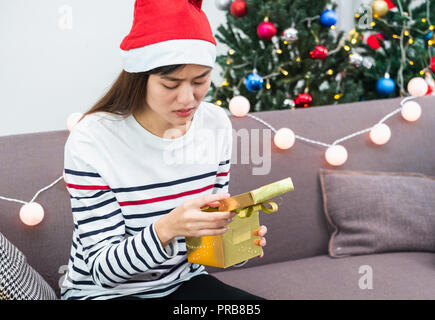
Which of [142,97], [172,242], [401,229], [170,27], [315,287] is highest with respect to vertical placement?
[170,27]

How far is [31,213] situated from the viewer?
1.27 m

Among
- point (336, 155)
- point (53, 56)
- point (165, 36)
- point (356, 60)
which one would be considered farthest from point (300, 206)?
point (53, 56)

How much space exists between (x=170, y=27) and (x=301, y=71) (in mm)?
1228

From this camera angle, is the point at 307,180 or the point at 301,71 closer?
the point at 307,180

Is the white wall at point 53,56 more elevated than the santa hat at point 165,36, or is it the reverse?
the white wall at point 53,56

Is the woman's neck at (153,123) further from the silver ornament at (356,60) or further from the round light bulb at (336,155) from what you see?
the silver ornament at (356,60)

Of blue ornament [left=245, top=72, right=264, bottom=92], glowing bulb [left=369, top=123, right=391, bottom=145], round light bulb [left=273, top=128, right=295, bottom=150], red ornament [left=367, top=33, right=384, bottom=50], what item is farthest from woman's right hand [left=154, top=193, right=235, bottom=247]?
red ornament [left=367, top=33, right=384, bottom=50]

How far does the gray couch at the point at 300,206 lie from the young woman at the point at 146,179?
0.94 feet

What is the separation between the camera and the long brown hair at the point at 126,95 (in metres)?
0.97

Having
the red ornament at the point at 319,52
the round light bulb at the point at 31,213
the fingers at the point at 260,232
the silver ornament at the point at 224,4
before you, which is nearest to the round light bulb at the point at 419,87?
the red ornament at the point at 319,52

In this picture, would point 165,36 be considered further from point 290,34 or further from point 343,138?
point 290,34

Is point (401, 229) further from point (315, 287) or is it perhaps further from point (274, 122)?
point (274, 122)
